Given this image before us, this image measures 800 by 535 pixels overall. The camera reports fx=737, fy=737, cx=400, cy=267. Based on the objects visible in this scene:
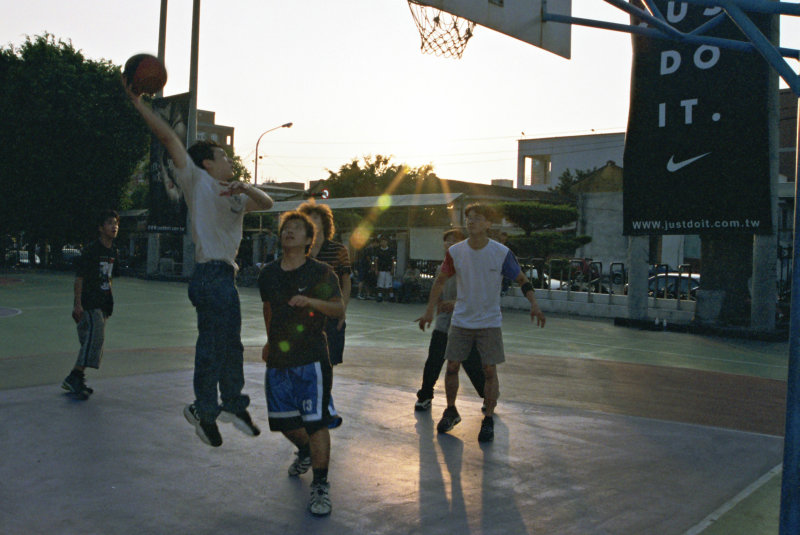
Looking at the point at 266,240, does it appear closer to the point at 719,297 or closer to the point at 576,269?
the point at 576,269

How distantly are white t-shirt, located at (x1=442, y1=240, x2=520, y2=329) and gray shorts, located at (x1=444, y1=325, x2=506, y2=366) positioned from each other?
0.23 ft

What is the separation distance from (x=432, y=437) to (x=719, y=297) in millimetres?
12274

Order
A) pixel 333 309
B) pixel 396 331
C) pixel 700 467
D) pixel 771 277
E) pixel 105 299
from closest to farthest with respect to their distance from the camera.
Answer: pixel 333 309
pixel 700 467
pixel 105 299
pixel 396 331
pixel 771 277

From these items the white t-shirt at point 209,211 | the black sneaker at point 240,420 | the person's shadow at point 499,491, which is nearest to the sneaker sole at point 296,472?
the black sneaker at point 240,420

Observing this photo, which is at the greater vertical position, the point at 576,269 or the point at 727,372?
the point at 576,269

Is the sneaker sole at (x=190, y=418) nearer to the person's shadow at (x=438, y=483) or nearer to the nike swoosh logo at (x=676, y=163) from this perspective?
the person's shadow at (x=438, y=483)

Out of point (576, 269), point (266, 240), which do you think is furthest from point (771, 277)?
point (266, 240)

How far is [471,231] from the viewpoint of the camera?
5922 mm

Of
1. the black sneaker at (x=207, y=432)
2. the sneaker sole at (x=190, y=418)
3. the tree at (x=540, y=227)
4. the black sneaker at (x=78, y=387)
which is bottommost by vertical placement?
the black sneaker at (x=78, y=387)

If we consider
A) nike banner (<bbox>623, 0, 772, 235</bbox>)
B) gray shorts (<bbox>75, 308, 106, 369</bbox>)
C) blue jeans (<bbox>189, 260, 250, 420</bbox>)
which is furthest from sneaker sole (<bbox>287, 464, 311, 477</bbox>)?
nike banner (<bbox>623, 0, 772, 235</bbox>)

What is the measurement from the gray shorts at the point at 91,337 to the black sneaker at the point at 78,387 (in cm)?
12

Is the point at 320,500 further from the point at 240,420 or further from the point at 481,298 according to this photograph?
the point at 481,298

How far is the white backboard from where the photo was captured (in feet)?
24.5

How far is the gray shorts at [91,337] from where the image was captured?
6.84 meters
